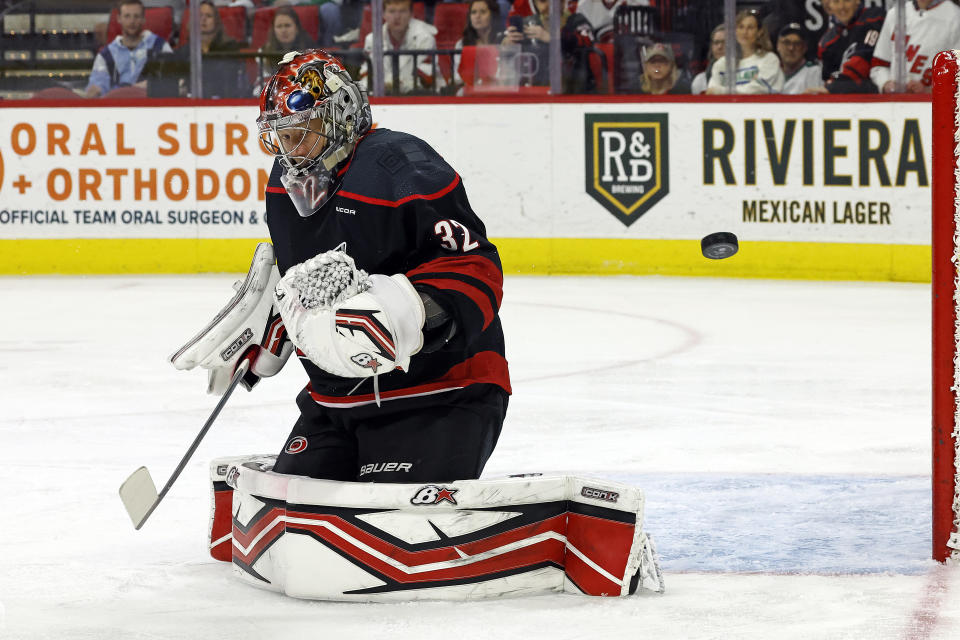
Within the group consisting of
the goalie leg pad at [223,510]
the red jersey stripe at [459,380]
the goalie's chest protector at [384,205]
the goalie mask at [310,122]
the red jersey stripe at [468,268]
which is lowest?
the goalie leg pad at [223,510]

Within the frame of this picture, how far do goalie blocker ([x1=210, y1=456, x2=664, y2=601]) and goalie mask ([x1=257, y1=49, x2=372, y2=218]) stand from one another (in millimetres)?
476

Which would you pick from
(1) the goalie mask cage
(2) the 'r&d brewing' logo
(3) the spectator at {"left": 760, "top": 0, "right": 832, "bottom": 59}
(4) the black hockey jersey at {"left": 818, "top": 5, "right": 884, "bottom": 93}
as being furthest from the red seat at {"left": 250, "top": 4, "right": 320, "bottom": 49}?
(1) the goalie mask cage

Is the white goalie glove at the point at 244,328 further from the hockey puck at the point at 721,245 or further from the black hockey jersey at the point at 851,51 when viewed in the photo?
the black hockey jersey at the point at 851,51

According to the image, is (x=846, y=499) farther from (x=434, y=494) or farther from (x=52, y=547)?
(x=52, y=547)

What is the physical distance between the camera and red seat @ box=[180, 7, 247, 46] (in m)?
8.50

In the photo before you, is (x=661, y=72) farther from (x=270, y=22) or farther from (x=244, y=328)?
(x=244, y=328)

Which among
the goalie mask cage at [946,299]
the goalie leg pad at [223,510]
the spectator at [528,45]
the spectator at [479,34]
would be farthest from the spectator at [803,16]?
the goalie leg pad at [223,510]

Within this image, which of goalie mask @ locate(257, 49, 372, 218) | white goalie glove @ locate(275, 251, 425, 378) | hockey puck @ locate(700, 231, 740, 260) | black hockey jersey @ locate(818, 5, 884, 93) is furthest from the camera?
black hockey jersey @ locate(818, 5, 884, 93)

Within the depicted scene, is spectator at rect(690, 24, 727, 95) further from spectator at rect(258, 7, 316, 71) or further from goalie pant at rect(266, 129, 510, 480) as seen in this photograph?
goalie pant at rect(266, 129, 510, 480)

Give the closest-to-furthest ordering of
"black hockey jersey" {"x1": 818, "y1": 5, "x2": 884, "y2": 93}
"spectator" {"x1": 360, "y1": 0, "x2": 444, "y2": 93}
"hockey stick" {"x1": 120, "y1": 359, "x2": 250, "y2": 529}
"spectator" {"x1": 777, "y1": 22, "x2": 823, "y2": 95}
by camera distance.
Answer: "hockey stick" {"x1": 120, "y1": 359, "x2": 250, "y2": 529}
"black hockey jersey" {"x1": 818, "y1": 5, "x2": 884, "y2": 93}
"spectator" {"x1": 777, "y1": 22, "x2": 823, "y2": 95}
"spectator" {"x1": 360, "y1": 0, "x2": 444, "y2": 93}

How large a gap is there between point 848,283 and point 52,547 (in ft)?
19.4

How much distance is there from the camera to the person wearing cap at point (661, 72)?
8242mm

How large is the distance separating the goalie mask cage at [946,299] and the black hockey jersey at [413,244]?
0.72 metres

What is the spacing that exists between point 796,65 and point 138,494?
20.0 feet
